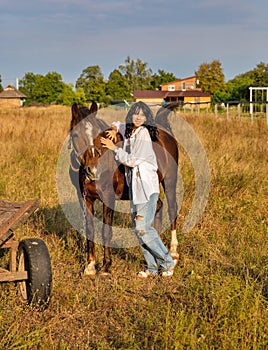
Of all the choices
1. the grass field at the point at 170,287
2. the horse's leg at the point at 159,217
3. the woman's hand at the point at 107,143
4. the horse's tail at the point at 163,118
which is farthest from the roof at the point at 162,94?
the woman's hand at the point at 107,143

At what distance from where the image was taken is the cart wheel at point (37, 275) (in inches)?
177

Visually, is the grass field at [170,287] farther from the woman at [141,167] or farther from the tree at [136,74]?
the tree at [136,74]

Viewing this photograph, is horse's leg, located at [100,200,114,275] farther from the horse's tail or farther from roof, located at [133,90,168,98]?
roof, located at [133,90,168,98]

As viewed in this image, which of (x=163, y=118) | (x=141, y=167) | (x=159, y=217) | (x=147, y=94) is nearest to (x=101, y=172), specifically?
(x=141, y=167)

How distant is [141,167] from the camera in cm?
Answer: 511

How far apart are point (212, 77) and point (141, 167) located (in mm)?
90595

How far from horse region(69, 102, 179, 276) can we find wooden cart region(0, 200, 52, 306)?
86 centimetres

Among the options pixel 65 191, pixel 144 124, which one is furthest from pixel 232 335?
pixel 65 191

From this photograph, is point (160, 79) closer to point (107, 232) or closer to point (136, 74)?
point (136, 74)

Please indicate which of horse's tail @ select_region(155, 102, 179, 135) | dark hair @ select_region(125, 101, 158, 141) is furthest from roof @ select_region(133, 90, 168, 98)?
dark hair @ select_region(125, 101, 158, 141)

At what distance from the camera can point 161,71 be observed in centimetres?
11581

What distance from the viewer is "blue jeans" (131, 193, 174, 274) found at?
204 inches

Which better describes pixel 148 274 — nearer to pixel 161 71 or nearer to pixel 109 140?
pixel 109 140

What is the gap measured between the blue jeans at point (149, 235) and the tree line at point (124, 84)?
50998 mm
